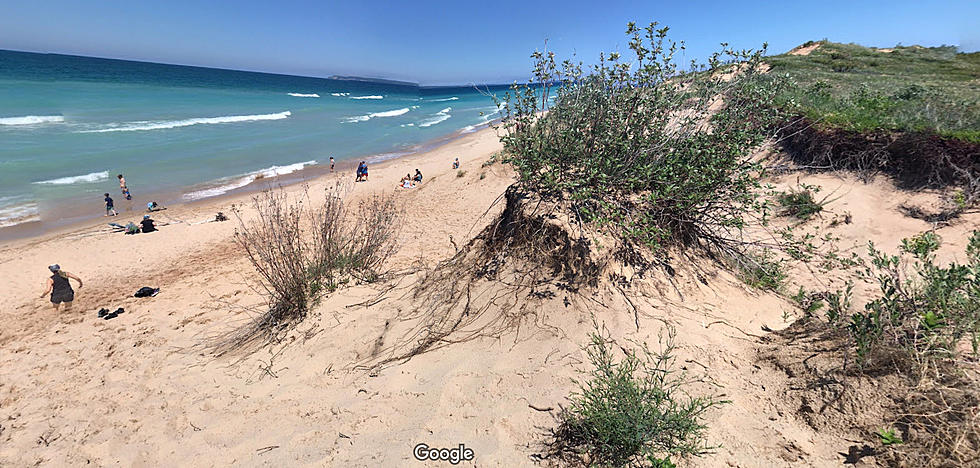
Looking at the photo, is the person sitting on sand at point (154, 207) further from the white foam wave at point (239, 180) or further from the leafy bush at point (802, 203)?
the leafy bush at point (802, 203)

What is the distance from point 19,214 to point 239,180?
6.97 meters

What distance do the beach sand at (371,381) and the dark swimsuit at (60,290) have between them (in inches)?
28.3

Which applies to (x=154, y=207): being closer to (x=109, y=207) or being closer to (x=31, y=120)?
(x=109, y=207)

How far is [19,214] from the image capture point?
14.0 m

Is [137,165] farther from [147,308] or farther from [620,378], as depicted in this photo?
[620,378]

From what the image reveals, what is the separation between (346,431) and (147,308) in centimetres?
748

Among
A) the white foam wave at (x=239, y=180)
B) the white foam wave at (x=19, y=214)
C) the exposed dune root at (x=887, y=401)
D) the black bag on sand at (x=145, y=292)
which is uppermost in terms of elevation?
the exposed dune root at (x=887, y=401)

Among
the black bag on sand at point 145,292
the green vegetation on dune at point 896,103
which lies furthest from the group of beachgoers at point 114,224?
the green vegetation on dune at point 896,103

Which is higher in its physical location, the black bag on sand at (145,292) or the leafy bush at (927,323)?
the leafy bush at (927,323)

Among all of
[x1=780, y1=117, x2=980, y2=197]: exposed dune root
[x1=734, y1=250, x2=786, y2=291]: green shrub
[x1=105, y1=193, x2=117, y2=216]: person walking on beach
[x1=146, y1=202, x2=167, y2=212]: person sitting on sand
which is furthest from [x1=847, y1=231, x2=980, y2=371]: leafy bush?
[x1=105, y1=193, x2=117, y2=216]: person walking on beach

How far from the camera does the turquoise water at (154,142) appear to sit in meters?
16.7

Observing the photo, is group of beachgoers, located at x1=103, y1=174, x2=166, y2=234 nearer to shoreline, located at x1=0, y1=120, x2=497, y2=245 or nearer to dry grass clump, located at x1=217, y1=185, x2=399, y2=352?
shoreline, located at x1=0, y1=120, x2=497, y2=245

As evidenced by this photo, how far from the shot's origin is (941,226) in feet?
20.9

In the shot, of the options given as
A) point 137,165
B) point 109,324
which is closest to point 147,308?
point 109,324
